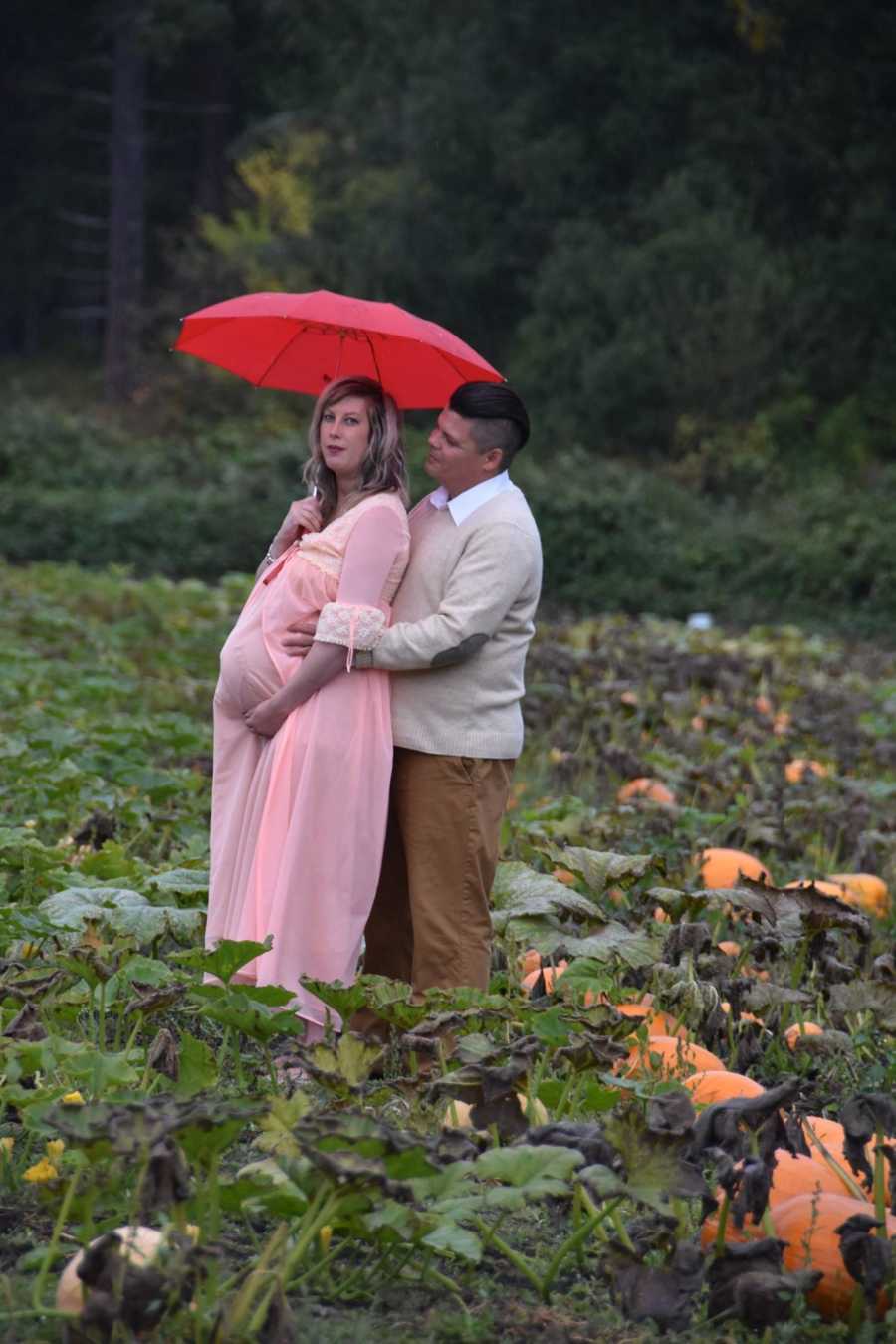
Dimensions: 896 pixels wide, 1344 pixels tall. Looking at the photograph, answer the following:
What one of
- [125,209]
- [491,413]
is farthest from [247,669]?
[125,209]

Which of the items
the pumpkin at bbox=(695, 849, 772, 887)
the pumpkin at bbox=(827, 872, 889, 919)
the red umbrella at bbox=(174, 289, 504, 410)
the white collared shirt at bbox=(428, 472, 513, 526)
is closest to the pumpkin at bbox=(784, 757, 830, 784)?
the pumpkin at bbox=(827, 872, 889, 919)

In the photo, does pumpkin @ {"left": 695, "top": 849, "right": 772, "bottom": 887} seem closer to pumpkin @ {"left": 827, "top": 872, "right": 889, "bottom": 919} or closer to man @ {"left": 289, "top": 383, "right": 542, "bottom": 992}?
pumpkin @ {"left": 827, "top": 872, "right": 889, "bottom": 919}

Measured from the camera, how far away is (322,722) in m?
4.04

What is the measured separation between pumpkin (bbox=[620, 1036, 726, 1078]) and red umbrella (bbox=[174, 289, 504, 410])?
152 cm

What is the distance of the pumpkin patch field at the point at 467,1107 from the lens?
2566mm

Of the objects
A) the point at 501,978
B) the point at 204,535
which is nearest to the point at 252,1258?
the point at 501,978

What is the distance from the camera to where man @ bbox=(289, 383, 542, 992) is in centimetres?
402

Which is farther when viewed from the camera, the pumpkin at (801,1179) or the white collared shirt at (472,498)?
the white collared shirt at (472,498)

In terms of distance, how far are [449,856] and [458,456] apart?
876 mm

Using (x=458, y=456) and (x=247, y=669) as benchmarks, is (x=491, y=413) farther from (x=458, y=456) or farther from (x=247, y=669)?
(x=247, y=669)

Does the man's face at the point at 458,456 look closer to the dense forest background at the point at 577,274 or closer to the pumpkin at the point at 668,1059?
the pumpkin at the point at 668,1059

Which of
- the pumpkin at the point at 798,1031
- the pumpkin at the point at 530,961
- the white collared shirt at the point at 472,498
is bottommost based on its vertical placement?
the pumpkin at the point at 798,1031

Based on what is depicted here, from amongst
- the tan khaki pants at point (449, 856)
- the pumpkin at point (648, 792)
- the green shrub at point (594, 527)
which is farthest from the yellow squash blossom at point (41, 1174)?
the green shrub at point (594, 527)

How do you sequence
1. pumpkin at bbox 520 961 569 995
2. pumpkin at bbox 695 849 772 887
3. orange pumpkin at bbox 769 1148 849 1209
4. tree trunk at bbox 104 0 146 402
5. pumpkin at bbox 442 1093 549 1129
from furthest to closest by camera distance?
tree trunk at bbox 104 0 146 402, pumpkin at bbox 695 849 772 887, pumpkin at bbox 520 961 569 995, pumpkin at bbox 442 1093 549 1129, orange pumpkin at bbox 769 1148 849 1209
